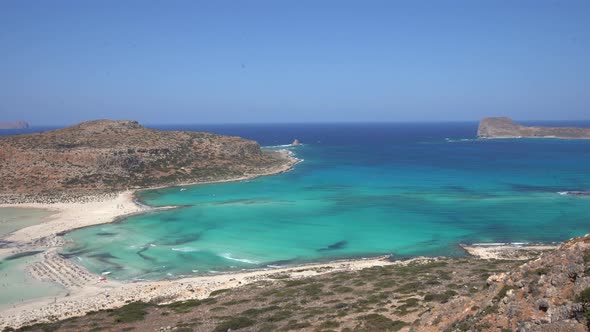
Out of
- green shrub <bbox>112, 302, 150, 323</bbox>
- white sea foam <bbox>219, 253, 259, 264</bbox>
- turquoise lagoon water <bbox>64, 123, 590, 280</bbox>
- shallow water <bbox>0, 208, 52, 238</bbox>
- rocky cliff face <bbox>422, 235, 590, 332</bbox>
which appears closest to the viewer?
rocky cliff face <bbox>422, 235, 590, 332</bbox>

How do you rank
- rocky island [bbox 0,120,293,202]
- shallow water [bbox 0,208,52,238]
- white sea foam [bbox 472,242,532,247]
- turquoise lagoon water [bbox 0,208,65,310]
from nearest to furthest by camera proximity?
turquoise lagoon water [bbox 0,208,65,310] < white sea foam [bbox 472,242,532,247] < shallow water [bbox 0,208,52,238] < rocky island [bbox 0,120,293,202]

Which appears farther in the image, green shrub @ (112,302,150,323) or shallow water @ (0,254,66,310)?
shallow water @ (0,254,66,310)

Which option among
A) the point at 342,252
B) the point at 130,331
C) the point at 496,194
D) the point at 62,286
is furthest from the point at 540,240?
the point at 62,286

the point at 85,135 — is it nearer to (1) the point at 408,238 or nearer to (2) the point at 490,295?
(1) the point at 408,238

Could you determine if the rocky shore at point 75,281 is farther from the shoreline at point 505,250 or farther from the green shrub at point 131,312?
the shoreline at point 505,250

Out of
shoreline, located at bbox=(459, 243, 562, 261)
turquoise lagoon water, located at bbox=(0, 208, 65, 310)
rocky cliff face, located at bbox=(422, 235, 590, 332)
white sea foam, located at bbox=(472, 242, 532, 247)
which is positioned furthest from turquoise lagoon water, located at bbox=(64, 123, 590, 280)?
rocky cliff face, located at bbox=(422, 235, 590, 332)

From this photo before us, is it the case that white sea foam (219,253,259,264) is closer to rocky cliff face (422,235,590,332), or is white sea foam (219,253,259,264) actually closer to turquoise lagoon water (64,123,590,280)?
turquoise lagoon water (64,123,590,280)

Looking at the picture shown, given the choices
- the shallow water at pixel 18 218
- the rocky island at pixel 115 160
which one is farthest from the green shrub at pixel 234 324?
the rocky island at pixel 115 160
